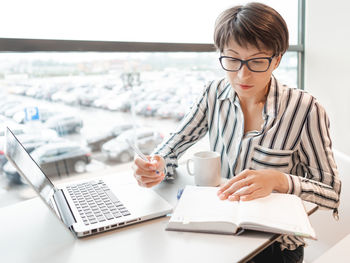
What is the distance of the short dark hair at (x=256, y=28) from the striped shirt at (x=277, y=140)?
0.19 m

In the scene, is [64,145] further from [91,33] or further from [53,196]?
[53,196]

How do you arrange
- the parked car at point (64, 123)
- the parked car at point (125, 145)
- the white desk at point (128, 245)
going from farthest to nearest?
the parked car at point (125, 145) < the parked car at point (64, 123) < the white desk at point (128, 245)

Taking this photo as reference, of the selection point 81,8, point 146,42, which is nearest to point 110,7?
point 81,8

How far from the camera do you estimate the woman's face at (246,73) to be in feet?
3.03

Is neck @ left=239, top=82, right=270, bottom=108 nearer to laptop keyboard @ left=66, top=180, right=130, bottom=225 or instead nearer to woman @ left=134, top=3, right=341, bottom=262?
woman @ left=134, top=3, right=341, bottom=262

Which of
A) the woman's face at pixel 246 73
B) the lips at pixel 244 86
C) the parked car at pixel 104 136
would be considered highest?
the woman's face at pixel 246 73

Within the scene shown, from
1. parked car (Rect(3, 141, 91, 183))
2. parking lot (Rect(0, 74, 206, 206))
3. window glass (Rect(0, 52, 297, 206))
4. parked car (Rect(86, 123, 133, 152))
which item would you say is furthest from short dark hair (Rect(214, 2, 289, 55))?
parked car (Rect(86, 123, 133, 152))

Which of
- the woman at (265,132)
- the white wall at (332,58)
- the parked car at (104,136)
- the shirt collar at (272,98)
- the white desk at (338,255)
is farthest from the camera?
the parked car at (104,136)

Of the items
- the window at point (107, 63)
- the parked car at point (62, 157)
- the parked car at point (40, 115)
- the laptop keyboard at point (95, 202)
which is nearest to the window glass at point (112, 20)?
the window at point (107, 63)

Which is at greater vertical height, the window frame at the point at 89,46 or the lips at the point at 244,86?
the window frame at the point at 89,46

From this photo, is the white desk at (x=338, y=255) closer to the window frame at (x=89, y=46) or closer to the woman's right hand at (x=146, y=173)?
the woman's right hand at (x=146, y=173)

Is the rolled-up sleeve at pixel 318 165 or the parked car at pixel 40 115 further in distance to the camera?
the parked car at pixel 40 115

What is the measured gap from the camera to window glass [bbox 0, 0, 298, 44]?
1.41 meters

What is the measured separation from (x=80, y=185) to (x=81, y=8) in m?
1.13
